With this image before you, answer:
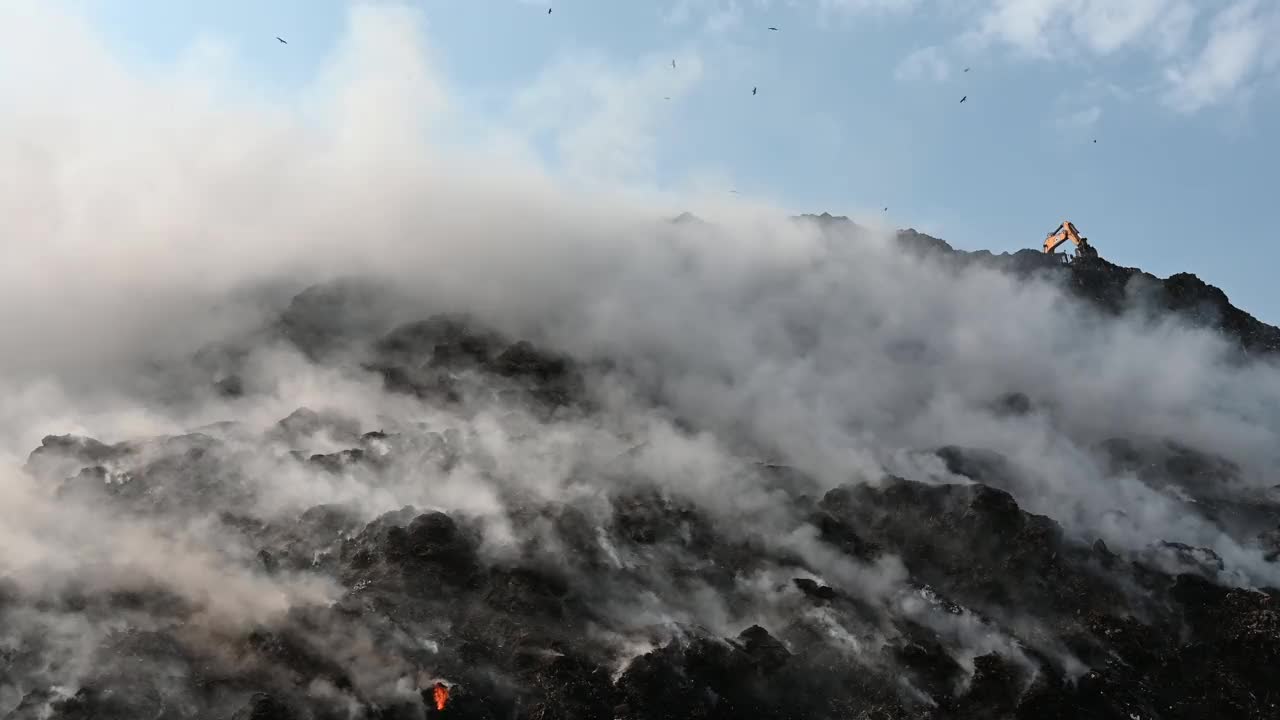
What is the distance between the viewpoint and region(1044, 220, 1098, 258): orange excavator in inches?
5733

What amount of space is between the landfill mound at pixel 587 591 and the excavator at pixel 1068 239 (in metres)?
56.0

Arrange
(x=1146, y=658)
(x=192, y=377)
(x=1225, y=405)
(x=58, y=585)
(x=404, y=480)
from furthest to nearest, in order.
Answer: (x=1225, y=405), (x=192, y=377), (x=404, y=480), (x=1146, y=658), (x=58, y=585)

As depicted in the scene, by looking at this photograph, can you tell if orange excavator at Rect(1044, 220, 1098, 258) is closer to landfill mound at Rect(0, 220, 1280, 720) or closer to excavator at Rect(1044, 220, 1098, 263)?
excavator at Rect(1044, 220, 1098, 263)

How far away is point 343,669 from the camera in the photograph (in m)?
59.7

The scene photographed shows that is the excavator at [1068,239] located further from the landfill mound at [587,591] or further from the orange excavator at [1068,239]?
the landfill mound at [587,591]

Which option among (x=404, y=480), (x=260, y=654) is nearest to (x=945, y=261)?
(x=404, y=480)

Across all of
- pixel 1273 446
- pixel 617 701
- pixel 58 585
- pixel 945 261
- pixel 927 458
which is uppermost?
pixel 945 261

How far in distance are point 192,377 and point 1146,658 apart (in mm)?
86756

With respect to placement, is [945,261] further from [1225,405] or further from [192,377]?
[192,377]

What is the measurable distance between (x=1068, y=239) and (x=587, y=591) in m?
109

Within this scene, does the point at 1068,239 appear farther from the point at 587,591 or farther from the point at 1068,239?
the point at 587,591

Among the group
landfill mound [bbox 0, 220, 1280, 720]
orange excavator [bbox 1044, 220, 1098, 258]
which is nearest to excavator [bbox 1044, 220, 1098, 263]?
orange excavator [bbox 1044, 220, 1098, 258]

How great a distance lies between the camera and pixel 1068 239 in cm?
15162

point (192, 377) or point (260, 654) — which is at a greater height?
point (192, 377)
